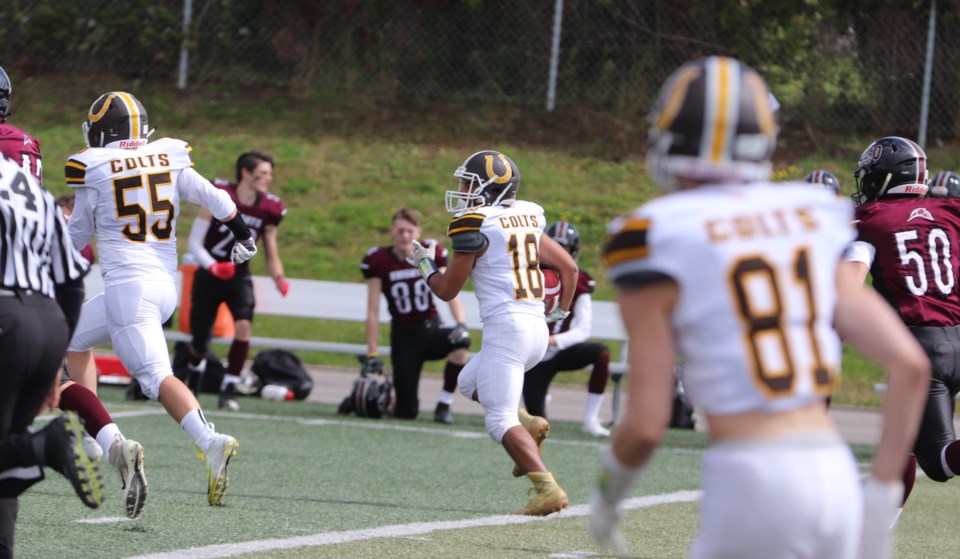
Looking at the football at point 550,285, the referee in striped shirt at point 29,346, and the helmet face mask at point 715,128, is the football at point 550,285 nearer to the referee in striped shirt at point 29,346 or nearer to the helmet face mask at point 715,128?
the referee in striped shirt at point 29,346

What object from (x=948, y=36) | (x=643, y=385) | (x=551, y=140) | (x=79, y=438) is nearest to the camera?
(x=643, y=385)

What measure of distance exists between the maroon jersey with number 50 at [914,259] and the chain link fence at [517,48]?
1360 centimetres

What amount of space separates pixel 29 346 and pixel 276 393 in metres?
8.35

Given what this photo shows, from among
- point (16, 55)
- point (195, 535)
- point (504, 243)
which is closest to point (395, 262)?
point (504, 243)

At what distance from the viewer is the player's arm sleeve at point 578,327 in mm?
10758

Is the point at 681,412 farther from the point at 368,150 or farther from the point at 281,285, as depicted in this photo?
the point at 368,150

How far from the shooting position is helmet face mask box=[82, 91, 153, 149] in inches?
254

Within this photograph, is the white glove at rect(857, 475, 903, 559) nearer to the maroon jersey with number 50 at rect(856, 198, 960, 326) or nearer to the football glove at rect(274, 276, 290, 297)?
the maroon jersey with number 50 at rect(856, 198, 960, 326)

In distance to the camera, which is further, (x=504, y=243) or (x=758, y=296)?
(x=504, y=243)

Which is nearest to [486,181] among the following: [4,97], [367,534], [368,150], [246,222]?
[367,534]

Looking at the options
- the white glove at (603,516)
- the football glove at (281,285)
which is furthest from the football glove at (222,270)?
the white glove at (603,516)

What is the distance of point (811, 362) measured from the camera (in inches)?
109

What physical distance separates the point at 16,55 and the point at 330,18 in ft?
16.0

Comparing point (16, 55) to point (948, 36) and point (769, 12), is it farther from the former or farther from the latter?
point (948, 36)
